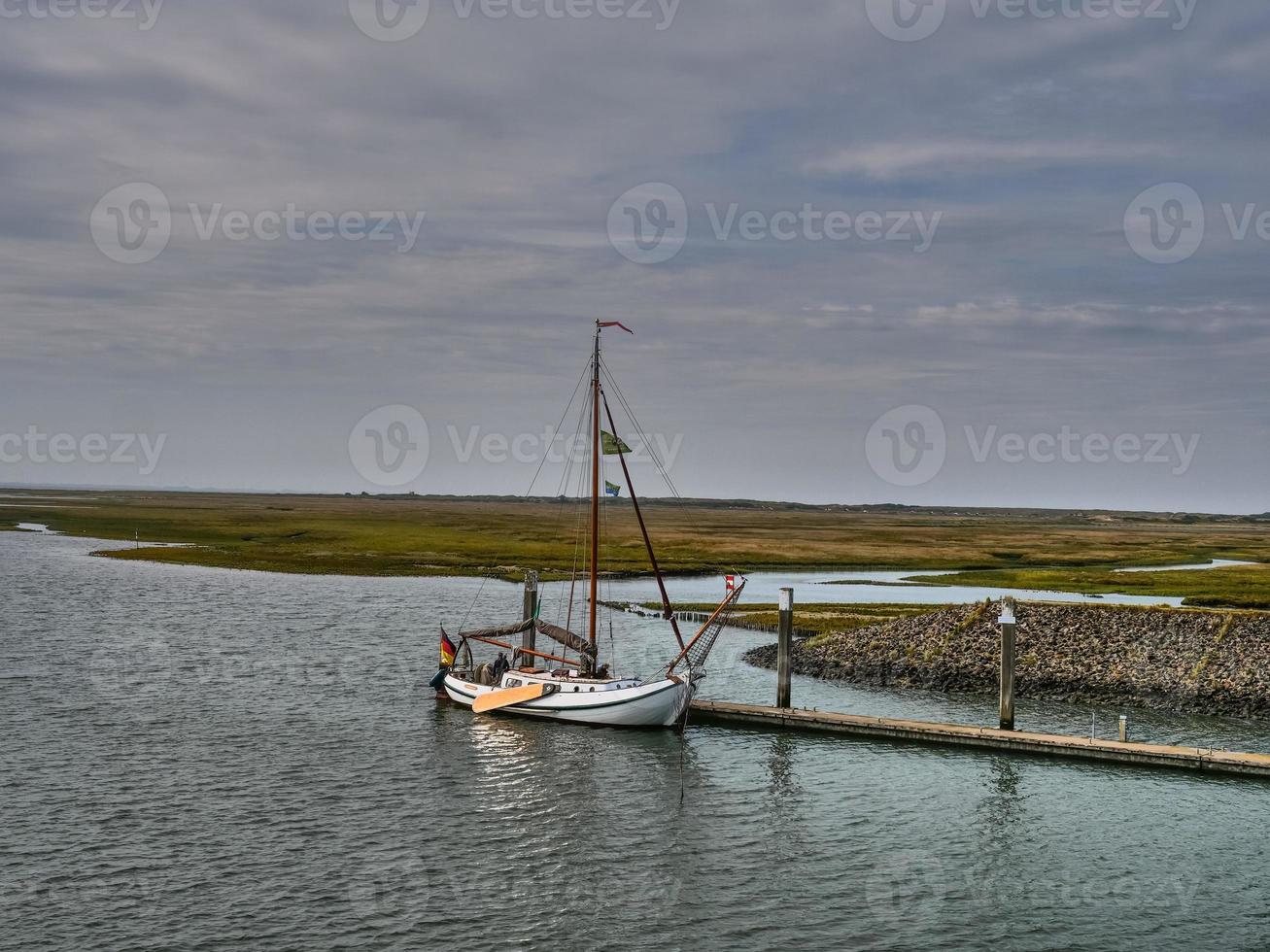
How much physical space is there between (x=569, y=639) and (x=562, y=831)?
68.7 ft

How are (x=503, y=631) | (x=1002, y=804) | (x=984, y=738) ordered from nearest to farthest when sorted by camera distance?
(x=1002, y=804)
(x=984, y=738)
(x=503, y=631)

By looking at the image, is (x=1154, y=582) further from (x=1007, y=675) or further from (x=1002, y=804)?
(x=1002, y=804)

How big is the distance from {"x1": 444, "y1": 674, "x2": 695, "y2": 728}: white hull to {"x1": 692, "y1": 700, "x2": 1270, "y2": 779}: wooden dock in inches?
119

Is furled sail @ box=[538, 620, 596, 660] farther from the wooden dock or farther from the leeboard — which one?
the wooden dock

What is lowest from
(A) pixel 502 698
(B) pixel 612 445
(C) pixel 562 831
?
(C) pixel 562 831

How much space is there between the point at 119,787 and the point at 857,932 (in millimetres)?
26632

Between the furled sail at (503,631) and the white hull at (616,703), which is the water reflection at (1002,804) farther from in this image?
the furled sail at (503,631)

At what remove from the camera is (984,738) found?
4791cm

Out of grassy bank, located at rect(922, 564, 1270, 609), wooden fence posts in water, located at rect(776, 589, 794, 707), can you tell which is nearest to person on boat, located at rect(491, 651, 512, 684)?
wooden fence posts in water, located at rect(776, 589, 794, 707)

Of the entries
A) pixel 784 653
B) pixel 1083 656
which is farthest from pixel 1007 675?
pixel 1083 656

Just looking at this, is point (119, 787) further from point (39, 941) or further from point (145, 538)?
point (145, 538)

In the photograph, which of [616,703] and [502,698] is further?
[502,698]

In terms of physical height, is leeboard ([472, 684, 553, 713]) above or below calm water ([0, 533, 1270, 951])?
above

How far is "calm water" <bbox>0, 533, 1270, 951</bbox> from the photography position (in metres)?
29.3
